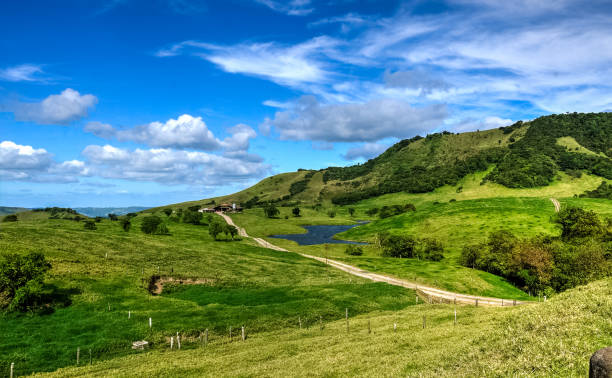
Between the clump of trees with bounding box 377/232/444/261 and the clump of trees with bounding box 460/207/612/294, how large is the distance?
12.9 m

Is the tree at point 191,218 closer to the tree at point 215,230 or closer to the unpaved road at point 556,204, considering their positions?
the tree at point 215,230

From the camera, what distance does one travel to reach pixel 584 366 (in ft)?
42.4

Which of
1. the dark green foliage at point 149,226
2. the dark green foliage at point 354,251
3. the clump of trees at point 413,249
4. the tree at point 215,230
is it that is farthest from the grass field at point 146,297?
the tree at point 215,230

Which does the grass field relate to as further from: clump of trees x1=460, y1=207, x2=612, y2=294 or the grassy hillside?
clump of trees x1=460, y1=207, x2=612, y2=294

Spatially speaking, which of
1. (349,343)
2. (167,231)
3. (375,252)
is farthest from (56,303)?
(375,252)

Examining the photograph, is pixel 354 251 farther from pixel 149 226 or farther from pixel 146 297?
pixel 146 297

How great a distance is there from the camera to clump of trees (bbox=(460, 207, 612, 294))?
7388cm

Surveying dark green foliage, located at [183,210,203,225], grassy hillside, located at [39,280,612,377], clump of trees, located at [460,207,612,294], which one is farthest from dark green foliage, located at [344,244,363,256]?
dark green foliage, located at [183,210,203,225]

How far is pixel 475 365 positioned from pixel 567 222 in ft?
456

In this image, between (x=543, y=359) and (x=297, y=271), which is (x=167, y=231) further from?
(x=543, y=359)

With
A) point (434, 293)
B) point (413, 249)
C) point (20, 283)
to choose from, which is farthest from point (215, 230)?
point (434, 293)

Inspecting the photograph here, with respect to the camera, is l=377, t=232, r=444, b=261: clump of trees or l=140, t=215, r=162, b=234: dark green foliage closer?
l=377, t=232, r=444, b=261: clump of trees

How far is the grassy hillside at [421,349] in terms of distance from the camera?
621 inches

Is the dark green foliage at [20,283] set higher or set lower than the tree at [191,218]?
lower
